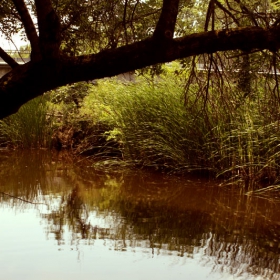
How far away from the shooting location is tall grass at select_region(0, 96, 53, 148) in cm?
790

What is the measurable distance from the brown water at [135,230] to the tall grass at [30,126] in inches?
82.7

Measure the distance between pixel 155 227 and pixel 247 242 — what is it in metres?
0.74

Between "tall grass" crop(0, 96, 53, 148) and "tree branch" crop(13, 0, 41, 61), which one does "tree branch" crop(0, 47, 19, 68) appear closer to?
"tree branch" crop(13, 0, 41, 61)

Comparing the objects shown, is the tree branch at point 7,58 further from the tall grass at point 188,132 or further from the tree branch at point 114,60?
the tall grass at point 188,132

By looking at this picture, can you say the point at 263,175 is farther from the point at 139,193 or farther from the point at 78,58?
the point at 78,58

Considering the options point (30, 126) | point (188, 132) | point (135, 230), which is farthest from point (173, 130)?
point (30, 126)

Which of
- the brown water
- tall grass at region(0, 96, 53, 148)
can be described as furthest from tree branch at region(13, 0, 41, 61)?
tall grass at region(0, 96, 53, 148)

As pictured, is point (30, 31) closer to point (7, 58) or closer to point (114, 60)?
point (7, 58)

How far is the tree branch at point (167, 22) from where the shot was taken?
1.87 metres

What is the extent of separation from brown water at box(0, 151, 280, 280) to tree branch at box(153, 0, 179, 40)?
1363 mm

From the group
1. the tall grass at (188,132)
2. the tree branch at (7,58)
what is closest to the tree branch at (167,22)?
the tree branch at (7,58)

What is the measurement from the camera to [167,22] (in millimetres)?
1903

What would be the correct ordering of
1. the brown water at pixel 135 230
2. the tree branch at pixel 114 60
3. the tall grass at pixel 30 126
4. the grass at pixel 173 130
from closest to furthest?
1. the tree branch at pixel 114 60
2. the brown water at pixel 135 230
3. the grass at pixel 173 130
4. the tall grass at pixel 30 126

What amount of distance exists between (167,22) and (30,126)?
20.8 feet
